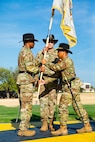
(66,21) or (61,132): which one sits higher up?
(66,21)

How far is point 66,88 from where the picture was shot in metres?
7.41

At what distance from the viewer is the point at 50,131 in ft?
25.2

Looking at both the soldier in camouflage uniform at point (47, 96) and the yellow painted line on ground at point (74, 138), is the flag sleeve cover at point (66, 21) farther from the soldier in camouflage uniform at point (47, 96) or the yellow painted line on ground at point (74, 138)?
the yellow painted line on ground at point (74, 138)

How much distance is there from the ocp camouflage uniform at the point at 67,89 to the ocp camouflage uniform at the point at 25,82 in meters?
0.53

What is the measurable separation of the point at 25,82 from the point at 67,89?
3.02 feet

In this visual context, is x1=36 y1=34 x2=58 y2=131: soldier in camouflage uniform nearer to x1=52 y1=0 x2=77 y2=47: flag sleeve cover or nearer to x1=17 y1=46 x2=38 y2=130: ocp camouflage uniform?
x1=52 y1=0 x2=77 y2=47: flag sleeve cover

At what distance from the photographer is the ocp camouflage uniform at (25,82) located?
Answer: 714 centimetres

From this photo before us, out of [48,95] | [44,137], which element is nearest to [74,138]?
[44,137]

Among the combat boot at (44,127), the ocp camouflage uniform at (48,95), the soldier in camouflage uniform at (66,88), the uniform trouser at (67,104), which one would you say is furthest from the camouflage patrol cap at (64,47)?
the combat boot at (44,127)

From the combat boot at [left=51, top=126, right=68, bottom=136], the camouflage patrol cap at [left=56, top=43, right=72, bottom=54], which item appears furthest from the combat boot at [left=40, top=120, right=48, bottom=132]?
the camouflage patrol cap at [left=56, top=43, right=72, bottom=54]

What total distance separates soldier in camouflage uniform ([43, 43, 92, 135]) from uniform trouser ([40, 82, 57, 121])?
60cm

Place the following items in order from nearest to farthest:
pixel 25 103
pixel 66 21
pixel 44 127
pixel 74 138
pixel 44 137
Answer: pixel 74 138 < pixel 44 137 < pixel 25 103 < pixel 44 127 < pixel 66 21

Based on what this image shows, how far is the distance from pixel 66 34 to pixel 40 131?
2282mm

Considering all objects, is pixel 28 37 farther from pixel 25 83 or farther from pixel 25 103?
pixel 25 103
